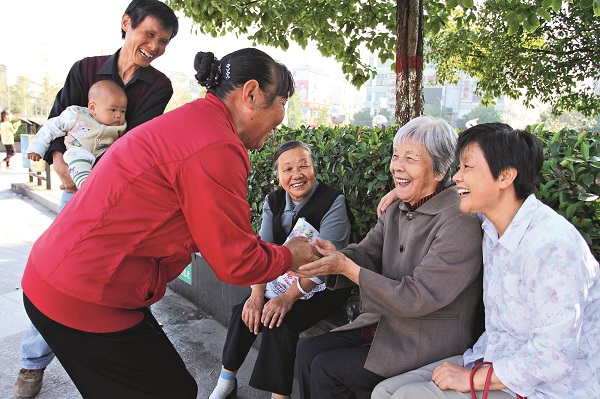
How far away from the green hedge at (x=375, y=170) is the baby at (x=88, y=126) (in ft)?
4.82

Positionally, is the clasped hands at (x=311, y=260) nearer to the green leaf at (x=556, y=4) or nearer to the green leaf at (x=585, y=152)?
the green leaf at (x=585, y=152)

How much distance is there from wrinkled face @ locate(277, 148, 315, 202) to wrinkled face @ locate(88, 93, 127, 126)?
40.5 inches

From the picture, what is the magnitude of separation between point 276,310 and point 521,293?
4.70 feet

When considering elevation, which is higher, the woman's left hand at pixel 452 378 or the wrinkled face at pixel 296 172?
the wrinkled face at pixel 296 172

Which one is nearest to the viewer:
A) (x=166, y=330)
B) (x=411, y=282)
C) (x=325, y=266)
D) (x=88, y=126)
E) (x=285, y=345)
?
(x=411, y=282)

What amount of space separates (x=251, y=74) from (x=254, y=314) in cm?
160

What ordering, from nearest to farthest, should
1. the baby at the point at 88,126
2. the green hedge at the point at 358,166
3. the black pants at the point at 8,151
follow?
the baby at the point at 88,126
the green hedge at the point at 358,166
the black pants at the point at 8,151

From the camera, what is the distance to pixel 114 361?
176cm

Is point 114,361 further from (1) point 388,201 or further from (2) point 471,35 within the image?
(2) point 471,35

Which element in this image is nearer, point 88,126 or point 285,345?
point 285,345

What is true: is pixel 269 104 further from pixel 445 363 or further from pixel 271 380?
pixel 271 380

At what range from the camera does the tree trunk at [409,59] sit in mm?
4379

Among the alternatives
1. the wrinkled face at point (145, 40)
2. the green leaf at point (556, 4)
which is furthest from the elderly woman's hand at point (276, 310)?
the green leaf at point (556, 4)

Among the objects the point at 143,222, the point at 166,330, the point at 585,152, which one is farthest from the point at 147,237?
the point at 166,330
